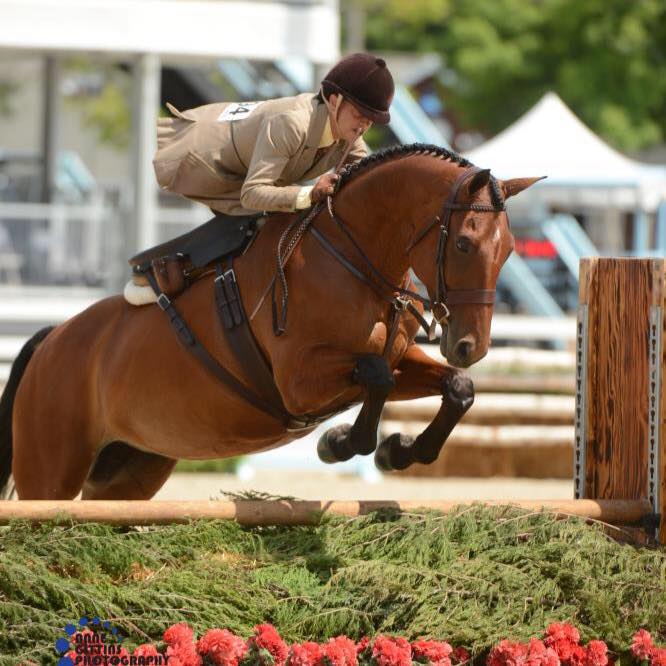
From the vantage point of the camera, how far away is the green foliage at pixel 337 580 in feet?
12.3

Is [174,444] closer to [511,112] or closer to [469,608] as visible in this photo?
[469,608]

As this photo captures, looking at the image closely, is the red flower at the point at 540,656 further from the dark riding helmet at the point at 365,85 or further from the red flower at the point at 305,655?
the dark riding helmet at the point at 365,85

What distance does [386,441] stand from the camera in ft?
15.5

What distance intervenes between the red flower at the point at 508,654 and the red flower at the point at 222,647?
72 cm

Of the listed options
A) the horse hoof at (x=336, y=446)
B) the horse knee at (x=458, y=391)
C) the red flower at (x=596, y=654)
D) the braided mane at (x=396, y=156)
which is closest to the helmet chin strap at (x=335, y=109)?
the braided mane at (x=396, y=156)

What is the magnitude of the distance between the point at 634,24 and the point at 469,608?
1067 inches

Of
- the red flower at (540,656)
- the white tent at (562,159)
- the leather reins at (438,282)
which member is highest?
the white tent at (562,159)

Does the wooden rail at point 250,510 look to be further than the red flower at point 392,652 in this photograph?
Yes

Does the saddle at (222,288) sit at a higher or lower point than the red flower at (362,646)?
higher

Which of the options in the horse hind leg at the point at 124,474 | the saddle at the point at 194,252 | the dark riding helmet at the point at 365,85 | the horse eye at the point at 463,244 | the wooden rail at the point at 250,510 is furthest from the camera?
the horse hind leg at the point at 124,474

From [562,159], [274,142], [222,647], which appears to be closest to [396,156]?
[274,142]

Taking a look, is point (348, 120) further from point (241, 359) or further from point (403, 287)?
point (241, 359)

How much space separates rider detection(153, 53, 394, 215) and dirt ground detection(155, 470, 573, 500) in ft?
13.5

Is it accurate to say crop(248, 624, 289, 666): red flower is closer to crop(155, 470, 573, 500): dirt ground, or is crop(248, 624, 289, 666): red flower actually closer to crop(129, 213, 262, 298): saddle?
crop(129, 213, 262, 298): saddle
